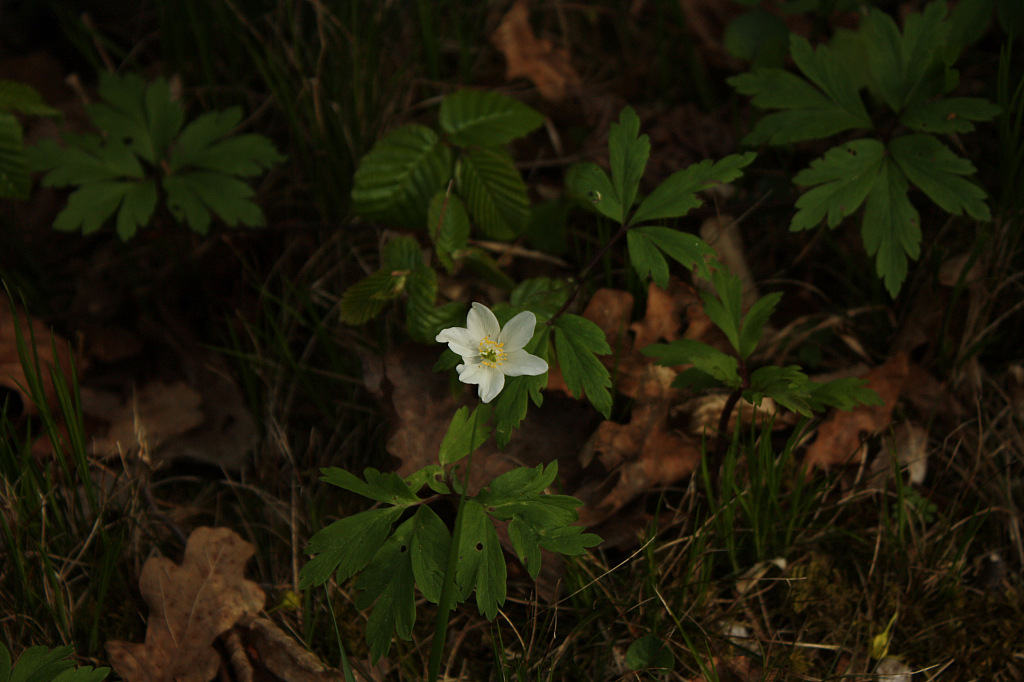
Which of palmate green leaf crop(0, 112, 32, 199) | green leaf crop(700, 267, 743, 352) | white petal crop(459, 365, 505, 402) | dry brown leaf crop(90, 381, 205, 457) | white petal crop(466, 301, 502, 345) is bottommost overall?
dry brown leaf crop(90, 381, 205, 457)

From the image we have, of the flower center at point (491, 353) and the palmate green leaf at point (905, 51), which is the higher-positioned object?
the palmate green leaf at point (905, 51)

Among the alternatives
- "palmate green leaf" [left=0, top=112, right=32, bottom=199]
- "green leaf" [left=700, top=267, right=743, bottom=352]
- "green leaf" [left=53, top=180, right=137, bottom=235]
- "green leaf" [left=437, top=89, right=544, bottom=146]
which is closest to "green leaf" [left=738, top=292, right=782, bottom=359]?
"green leaf" [left=700, top=267, right=743, bottom=352]

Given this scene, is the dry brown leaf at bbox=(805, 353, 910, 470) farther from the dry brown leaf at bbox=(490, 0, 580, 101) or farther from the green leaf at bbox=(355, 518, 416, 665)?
the dry brown leaf at bbox=(490, 0, 580, 101)

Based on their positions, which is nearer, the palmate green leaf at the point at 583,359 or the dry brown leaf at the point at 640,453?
the palmate green leaf at the point at 583,359

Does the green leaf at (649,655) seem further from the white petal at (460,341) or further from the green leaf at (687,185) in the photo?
the green leaf at (687,185)

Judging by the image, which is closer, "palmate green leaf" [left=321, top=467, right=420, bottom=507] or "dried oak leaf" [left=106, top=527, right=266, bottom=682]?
"palmate green leaf" [left=321, top=467, right=420, bottom=507]

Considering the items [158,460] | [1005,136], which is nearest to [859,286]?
[1005,136]

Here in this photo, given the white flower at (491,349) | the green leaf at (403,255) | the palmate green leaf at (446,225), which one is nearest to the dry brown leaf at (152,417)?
the green leaf at (403,255)
